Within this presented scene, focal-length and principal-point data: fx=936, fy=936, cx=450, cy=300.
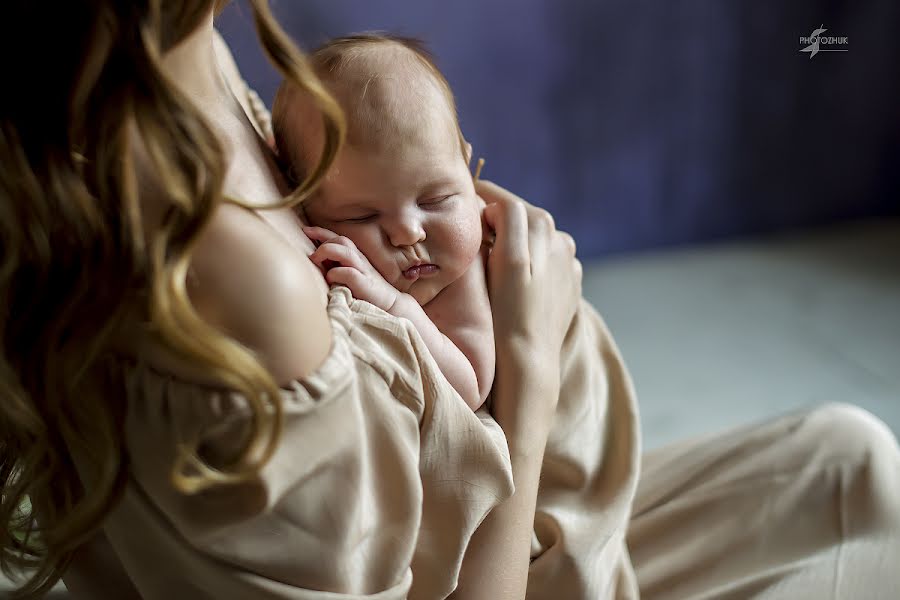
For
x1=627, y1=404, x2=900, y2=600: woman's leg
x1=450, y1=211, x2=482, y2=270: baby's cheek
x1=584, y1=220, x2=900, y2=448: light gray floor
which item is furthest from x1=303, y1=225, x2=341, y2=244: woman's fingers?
x1=584, y1=220, x2=900, y2=448: light gray floor

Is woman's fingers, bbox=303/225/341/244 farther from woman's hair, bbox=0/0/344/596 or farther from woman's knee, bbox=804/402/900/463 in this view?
woman's knee, bbox=804/402/900/463

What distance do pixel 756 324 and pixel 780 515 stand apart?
0.93m

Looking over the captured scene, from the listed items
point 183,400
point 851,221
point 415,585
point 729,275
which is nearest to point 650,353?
point 729,275

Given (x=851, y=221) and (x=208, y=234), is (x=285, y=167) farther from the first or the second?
(x=851, y=221)

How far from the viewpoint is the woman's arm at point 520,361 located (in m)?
0.75

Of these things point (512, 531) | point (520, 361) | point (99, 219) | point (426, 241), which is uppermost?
point (99, 219)

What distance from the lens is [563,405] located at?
2.96 ft

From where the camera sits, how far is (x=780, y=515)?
3.01 feet

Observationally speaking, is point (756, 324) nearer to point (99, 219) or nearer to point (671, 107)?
point (671, 107)

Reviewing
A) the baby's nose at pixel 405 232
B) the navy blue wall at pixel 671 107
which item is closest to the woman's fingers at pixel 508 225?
the baby's nose at pixel 405 232

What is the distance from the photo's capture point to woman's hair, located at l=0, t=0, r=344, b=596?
0.53m

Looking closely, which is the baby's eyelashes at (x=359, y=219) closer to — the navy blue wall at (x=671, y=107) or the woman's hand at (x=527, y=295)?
the woman's hand at (x=527, y=295)

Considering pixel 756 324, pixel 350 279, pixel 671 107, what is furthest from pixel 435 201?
pixel 671 107

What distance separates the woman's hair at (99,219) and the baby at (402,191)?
0.19 metres
